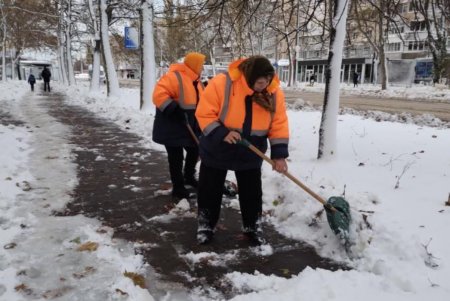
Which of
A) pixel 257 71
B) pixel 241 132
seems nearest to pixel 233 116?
pixel 241 132

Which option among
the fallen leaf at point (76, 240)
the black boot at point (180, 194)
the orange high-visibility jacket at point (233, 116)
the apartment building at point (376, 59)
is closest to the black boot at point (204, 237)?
the orange high-visibility jacket at point (233, 116)

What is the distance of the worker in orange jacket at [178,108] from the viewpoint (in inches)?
195

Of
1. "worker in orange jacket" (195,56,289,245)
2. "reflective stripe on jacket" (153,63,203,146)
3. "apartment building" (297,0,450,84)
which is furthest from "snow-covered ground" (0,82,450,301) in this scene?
"apartment building" (297,0,450,84)

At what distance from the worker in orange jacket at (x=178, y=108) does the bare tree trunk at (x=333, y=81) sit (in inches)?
91.7

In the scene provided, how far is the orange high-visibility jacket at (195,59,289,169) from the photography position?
3620 mm

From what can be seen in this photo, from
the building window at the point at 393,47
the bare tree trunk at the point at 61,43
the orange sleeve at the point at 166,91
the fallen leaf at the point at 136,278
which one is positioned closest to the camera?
the fallen leaf at the point at 136,278

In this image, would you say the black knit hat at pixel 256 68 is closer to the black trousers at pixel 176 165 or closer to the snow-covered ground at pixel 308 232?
the snow-covered ground at pixel 308 232

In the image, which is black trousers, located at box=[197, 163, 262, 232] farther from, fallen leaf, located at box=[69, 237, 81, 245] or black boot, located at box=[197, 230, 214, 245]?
fallen leaf, located at box=[69, 237, 81, 245]

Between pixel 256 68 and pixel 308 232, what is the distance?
182 centimetres

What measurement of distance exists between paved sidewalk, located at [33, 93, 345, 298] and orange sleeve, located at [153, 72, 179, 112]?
1.22 meters

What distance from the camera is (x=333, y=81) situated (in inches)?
259

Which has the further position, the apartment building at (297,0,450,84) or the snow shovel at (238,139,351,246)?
the apartment building at (297,0,450,84)

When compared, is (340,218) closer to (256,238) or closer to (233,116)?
(256,238)

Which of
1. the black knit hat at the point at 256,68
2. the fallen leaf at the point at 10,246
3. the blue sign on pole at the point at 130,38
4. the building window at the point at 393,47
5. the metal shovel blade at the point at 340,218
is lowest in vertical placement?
the fallen leaf at the point at 10,246
